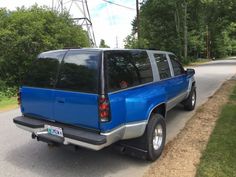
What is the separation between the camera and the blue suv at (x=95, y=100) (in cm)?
412

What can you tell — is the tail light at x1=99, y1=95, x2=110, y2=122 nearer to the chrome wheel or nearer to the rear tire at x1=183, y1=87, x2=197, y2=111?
the chrome wheel

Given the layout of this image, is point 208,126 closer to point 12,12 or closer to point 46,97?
point 46,97

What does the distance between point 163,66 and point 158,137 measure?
169 cm

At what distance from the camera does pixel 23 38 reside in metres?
14.1

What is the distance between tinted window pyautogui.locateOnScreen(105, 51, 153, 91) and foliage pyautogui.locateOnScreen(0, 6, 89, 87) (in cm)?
1029

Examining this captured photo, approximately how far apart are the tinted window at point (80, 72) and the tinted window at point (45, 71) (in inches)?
6.7

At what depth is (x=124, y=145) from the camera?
4789 millimetres

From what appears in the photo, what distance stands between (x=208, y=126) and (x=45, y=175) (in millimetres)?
3918

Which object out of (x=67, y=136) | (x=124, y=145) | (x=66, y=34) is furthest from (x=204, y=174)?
(x=66, y=34)

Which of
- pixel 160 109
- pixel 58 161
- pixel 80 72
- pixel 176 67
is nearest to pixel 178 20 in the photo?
pixel 176 67

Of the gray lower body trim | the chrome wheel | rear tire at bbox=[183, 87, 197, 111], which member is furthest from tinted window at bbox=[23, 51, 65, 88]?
rear tire at bbox=[183, 87, 197, 111]

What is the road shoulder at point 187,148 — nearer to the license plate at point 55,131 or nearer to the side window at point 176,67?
the side window at point 176,67

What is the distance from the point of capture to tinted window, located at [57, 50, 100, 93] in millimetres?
4215

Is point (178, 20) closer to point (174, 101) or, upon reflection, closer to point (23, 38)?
point (23, 38)
